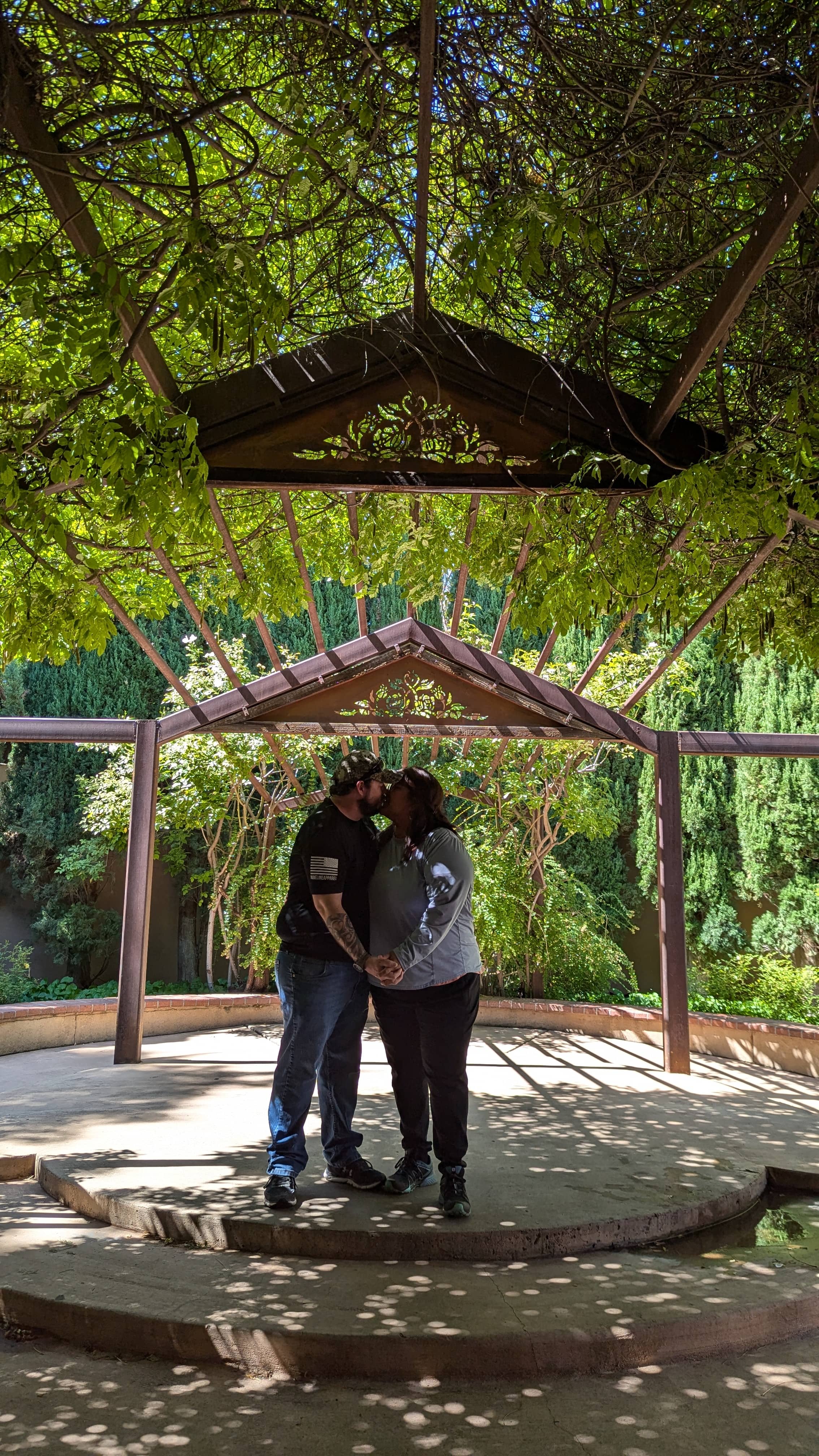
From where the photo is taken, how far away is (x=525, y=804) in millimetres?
10609

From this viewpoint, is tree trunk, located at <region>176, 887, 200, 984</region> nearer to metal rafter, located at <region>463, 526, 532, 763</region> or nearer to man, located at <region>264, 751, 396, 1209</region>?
metal rafter, located at <region>463, 526, 532, 763</region>

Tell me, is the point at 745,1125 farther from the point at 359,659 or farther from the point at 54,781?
the point at 54,781

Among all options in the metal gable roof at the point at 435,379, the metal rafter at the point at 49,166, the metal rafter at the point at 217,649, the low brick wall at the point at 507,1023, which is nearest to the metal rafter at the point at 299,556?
the metal gable roof at the point at 435,379

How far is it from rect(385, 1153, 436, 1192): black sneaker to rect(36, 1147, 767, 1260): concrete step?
40 millimetres

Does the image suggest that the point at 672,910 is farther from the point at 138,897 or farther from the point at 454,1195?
the point at 454,1195

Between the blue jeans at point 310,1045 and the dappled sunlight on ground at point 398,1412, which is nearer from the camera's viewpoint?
the dappled sunlight on ground at point 398,1412

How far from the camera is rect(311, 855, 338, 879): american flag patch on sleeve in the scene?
3.83 meters

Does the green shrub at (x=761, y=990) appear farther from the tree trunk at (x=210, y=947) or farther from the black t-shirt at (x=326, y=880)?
the black t-shirt at (x=326, y=880)

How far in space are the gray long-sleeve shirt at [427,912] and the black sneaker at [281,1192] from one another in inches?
31.3

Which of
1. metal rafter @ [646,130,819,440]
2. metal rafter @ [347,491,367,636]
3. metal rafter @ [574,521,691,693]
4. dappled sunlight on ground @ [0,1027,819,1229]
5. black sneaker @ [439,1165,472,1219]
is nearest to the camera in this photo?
metal rafter @ [646,130,819,440]

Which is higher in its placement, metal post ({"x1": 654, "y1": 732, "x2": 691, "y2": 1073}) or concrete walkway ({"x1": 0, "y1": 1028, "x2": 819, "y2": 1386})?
metal post ({"x1": 654, "y1": 732, "x2": 691, "y2": 1073})

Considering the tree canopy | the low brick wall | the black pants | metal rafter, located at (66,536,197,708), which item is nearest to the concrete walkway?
the black pants

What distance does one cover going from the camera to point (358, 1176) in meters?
4.04

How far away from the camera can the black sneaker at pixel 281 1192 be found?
3719 millimetres
